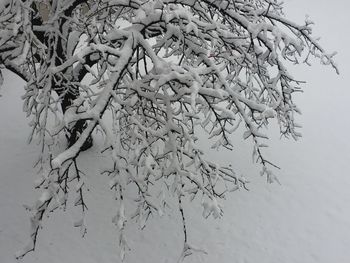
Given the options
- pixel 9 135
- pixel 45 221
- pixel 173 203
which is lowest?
pixel 9 135

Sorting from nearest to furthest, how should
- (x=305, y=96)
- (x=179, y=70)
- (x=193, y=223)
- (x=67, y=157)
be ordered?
1. (x=67, y=157)
2. (x=179, y=70)
3. (x=193, y=223)
4. (x=305, y=96)

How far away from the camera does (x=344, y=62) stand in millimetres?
13719

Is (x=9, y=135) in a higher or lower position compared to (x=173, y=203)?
lower

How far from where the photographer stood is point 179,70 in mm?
4559

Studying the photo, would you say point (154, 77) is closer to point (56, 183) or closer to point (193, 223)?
point (56, 183)

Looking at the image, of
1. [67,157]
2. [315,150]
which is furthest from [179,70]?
[315,150]

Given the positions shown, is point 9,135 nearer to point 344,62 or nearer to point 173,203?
point 173,203

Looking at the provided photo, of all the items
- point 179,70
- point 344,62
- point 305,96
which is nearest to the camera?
point 179,70

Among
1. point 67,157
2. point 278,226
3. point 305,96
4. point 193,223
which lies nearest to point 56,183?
point 67,157

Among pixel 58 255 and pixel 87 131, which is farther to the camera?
pixel 58 255

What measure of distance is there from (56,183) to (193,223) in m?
3.40

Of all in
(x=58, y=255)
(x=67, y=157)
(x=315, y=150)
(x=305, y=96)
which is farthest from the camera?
(x=305, y=96)

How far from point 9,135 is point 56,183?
6370 mm

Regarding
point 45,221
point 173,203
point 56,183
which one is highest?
point 56,183
